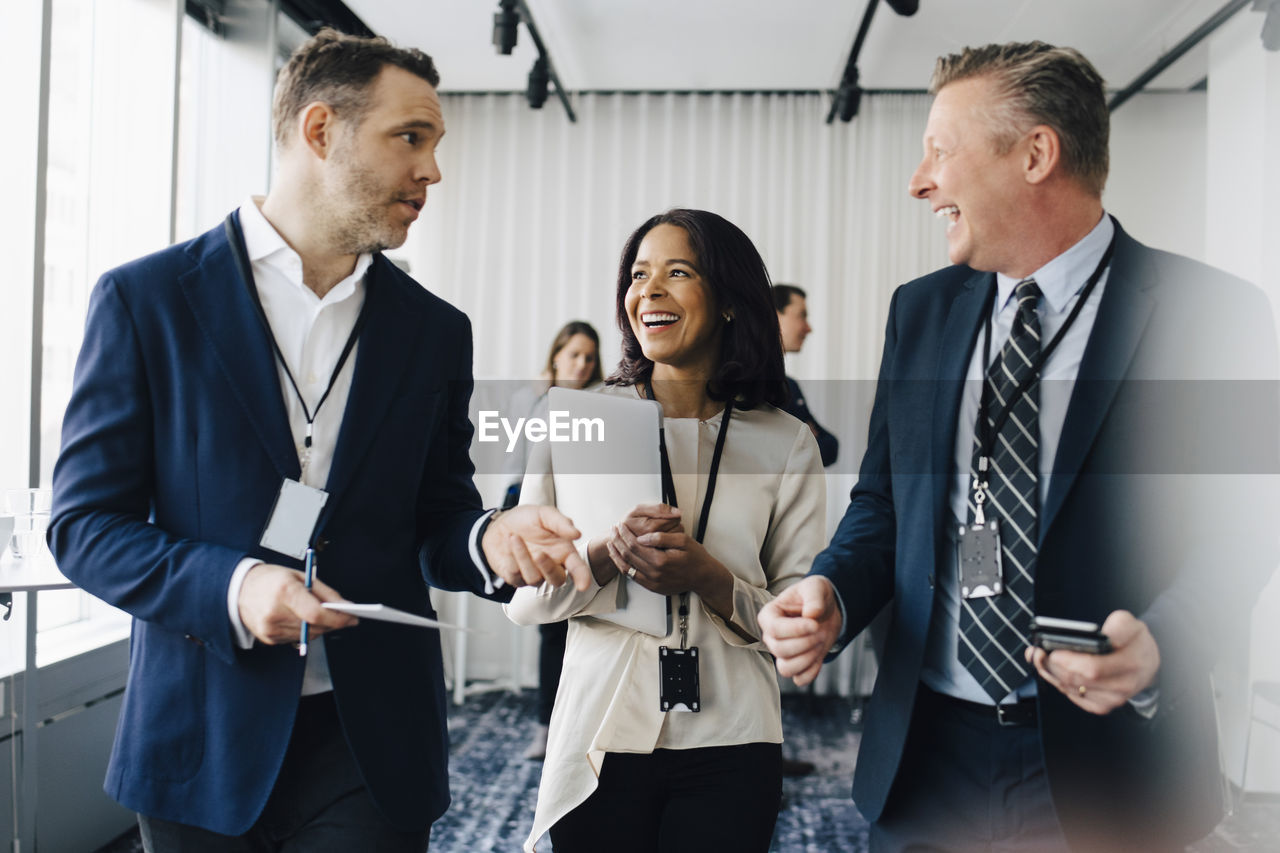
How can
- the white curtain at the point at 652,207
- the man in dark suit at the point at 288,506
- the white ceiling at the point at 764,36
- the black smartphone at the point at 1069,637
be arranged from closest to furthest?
the black smartphone at the point at 1069,637
the man in dark suit at the point at 288,506
the white ceiling at the point at 764,36
the white curtain at the point at 652,207

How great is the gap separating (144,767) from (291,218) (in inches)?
32.8

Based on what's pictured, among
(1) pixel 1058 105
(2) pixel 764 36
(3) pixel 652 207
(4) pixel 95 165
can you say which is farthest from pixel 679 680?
(3) pixel 652 207

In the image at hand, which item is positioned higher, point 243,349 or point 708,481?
point 243,349

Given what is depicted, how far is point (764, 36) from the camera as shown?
15.8 ft

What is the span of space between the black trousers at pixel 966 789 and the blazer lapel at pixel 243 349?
3.20ft

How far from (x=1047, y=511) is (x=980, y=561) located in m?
0.11

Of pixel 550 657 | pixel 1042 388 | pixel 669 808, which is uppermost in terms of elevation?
pixel 1042 388

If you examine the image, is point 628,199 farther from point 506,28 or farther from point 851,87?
point 506,28

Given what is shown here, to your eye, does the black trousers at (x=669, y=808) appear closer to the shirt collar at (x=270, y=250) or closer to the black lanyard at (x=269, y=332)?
the black lanyard at (x=269, y=332)

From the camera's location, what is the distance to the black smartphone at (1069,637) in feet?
3.36

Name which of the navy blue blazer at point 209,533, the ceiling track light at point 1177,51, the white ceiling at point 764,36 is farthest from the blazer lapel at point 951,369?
the white ceiling at point 764,36

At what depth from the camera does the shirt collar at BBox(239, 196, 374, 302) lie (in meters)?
1.42

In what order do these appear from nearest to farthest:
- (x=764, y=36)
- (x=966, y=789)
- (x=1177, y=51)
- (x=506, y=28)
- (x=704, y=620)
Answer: (x=966, y=789) → (x=704, y=620) → (x=506, y=28) → (x=1177, y=51) → (x=764, y=36)

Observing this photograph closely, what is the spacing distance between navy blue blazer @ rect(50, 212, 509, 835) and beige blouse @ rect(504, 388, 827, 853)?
0.73ft
